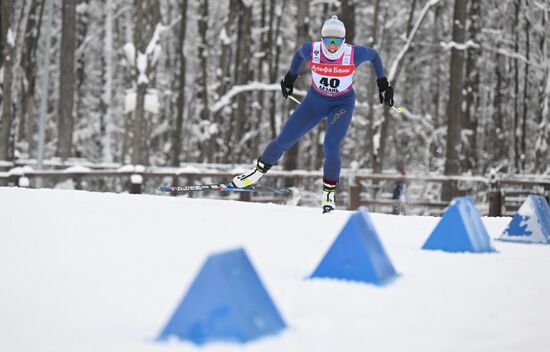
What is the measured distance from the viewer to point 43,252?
13.7 feet

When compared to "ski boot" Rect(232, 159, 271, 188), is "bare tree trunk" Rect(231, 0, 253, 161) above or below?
above

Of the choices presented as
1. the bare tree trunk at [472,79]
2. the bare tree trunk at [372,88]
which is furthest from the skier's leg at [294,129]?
the bare tree trunk at [472,79]

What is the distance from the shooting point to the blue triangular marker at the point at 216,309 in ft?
7.59

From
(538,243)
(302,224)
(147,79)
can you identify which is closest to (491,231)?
(538,243)

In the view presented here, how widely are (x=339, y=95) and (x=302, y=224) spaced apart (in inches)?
70.8

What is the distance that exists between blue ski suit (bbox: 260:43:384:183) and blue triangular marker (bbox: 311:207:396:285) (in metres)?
3.82

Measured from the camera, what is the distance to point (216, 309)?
2.32 metres

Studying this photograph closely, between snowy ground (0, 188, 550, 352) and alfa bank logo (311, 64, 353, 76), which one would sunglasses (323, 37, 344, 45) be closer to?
alfa bank logo (311, 64, 353, 76)

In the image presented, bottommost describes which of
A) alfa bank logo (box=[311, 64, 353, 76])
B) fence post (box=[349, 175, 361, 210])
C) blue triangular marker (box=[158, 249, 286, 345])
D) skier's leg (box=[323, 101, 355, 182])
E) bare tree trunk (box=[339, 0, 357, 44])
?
fence post (box=[349, 175, 361, 210])

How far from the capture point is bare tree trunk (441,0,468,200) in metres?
17.2

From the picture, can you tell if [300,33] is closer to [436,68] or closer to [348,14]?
[348,14]

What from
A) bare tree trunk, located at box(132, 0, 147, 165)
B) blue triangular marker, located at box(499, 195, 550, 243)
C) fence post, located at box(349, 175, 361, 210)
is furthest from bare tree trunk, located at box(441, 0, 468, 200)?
blue triangular marker, located at box(499, 195, 550, 243)

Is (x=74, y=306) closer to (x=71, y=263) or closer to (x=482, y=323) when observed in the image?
(x=71, y=263)

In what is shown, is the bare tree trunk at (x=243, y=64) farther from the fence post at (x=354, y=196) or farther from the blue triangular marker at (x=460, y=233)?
the blue triangular marker at (x=460, y=233)
